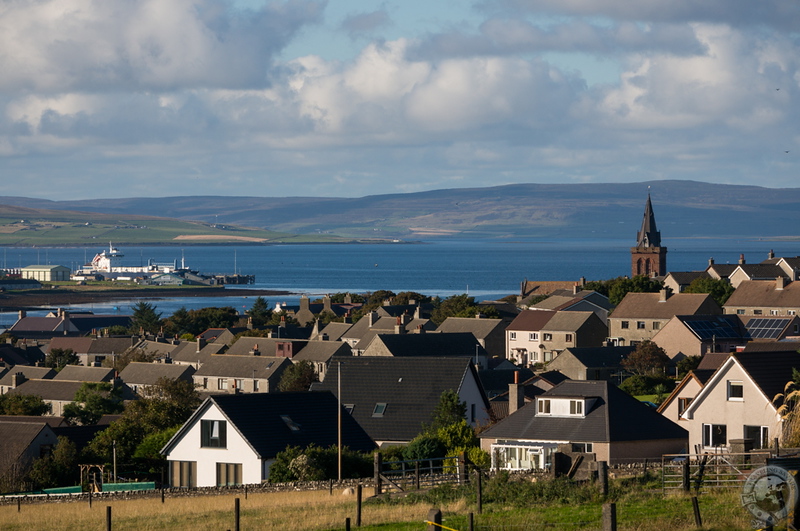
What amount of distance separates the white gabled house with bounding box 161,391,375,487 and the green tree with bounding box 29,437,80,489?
715 cm

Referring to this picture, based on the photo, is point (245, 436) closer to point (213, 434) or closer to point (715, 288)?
point (213, 434)

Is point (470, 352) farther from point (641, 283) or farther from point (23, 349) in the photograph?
point (23, 349)

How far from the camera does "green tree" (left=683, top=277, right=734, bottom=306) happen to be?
331ft

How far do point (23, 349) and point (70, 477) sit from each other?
64370mm

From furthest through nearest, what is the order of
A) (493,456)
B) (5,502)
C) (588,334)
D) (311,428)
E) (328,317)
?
(328,317) → (588,334) → (311,428) → (493,456) → (5,502)

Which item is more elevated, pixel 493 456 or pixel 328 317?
pixel 328 317

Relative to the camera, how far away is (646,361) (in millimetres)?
68250

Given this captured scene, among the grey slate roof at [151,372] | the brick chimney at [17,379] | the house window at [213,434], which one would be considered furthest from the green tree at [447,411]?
the brick chimney at [17,379]

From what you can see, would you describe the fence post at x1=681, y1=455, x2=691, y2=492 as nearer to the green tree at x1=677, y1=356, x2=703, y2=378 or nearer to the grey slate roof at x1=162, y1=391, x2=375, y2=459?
the grey slate roof at x1=162, y1=391, x2=375, y2=459

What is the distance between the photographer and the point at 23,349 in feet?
343

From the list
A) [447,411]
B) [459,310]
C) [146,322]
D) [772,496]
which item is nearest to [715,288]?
[459,310]

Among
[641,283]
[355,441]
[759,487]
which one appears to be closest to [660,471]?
[759,487]

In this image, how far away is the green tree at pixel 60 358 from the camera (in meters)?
97.0

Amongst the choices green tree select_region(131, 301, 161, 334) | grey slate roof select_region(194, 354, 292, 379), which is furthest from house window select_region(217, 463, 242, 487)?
green tree select_region(131, 301, 161, 334)
